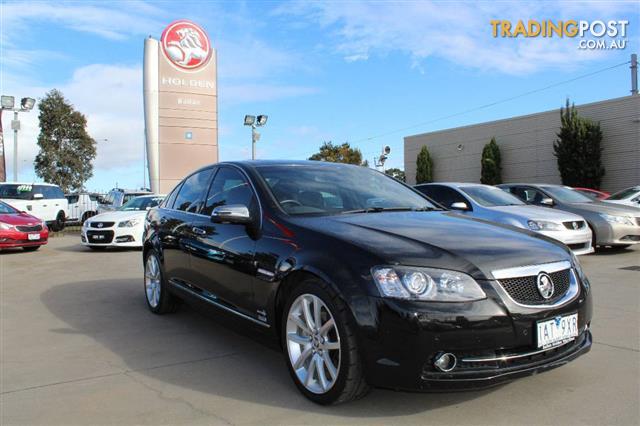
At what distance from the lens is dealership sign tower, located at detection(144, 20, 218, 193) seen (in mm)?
29625

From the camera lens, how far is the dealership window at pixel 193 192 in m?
4.98

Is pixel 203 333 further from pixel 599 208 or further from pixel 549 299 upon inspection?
pixel 599 208

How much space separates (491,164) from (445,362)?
89.6ft

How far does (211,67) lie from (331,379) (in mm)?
29946

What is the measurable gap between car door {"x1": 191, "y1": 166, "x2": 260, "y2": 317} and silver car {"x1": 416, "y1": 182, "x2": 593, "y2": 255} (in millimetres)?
4374

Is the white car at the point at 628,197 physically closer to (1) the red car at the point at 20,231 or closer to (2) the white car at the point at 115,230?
(2) the white car at the point at 115,230

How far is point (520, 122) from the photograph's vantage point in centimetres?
2838

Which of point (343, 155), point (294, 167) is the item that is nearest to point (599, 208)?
point (294, 167)

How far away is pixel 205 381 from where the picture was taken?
3629mm

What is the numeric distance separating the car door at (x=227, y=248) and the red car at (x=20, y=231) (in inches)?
378

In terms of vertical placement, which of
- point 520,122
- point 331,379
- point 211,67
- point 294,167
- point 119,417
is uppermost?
point 211,67

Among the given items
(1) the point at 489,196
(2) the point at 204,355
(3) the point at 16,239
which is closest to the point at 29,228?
(3) the point at 16,239

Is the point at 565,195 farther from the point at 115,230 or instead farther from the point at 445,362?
the point at 115,230

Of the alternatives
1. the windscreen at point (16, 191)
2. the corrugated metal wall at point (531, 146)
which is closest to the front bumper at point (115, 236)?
the windscreen at point (16, 191)
